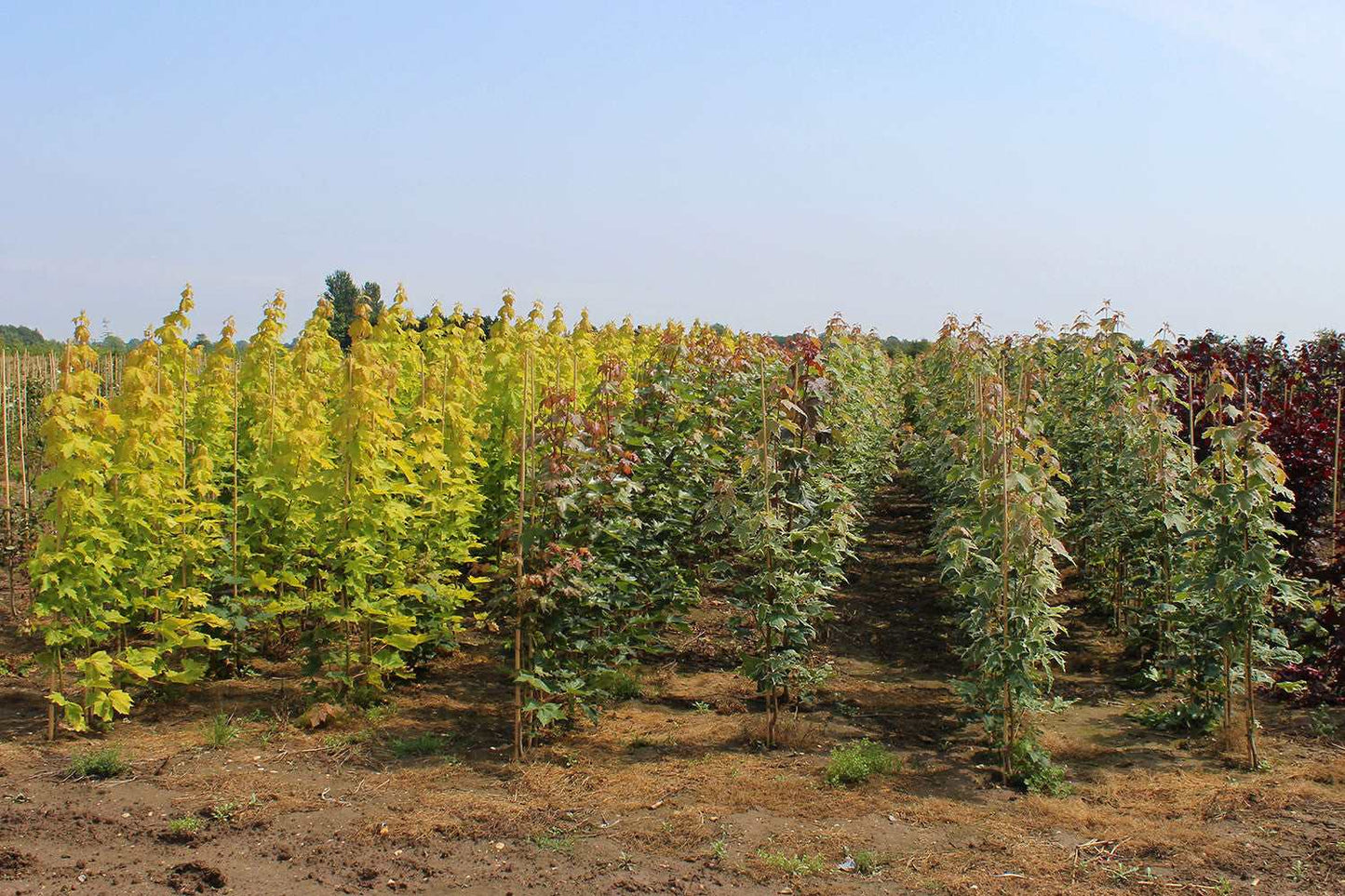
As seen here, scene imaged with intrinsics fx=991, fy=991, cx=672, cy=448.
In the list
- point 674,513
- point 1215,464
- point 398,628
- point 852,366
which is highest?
point 852,366

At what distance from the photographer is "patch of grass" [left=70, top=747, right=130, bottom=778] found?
5.83 meters

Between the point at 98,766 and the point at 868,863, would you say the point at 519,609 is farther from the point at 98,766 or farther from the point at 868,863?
the point at 98,766

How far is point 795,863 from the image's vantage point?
191 inches

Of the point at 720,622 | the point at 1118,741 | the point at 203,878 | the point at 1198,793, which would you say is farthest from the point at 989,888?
the point at 720,622

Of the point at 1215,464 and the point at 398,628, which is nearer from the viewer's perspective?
the point at 1215,464

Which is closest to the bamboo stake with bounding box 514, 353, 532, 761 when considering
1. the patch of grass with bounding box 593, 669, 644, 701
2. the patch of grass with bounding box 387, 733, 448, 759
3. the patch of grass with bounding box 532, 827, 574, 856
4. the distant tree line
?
the patch of grass with bounding box 387, 733, 448, 759

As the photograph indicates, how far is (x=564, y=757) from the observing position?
6.30m

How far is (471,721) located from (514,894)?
98.0 inches

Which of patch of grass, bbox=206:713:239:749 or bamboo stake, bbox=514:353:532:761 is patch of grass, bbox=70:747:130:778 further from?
bamboo stake, bbox=514:353:532:761

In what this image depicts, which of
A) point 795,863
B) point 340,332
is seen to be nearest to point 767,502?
point 795,863

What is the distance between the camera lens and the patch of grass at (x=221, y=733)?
6379mm

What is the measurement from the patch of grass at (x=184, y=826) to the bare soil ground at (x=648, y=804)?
0.02 m

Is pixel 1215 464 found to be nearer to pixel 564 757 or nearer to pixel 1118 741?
pixel 1118 741

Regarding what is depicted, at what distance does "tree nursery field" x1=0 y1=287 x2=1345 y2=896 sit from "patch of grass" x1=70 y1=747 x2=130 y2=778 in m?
0.10
